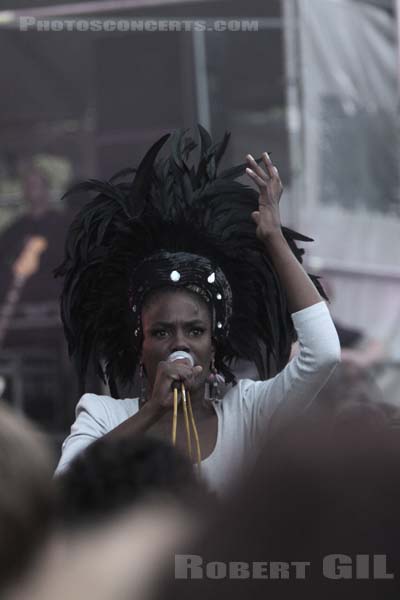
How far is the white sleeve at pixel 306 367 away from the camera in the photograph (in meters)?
2.67

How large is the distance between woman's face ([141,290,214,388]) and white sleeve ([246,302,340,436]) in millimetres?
169

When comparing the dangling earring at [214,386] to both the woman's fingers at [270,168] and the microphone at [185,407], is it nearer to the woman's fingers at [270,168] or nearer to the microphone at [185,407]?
the microphone at [185,407]

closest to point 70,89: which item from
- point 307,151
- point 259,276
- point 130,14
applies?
point 130,14

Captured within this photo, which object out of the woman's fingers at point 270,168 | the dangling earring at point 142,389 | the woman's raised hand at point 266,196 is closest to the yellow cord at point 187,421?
the dangling earring at point 142,389

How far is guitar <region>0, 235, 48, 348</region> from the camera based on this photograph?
5.89 meters

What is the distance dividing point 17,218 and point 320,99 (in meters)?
1.53

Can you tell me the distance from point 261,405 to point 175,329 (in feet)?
0.82

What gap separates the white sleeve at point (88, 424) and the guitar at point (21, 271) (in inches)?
123

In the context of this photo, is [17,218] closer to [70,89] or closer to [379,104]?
[70,89]

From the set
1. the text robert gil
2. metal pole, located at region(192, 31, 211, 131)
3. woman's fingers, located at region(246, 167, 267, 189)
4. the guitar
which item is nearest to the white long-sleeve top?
woman's fingers, located at region(246, 167, 267, 189)

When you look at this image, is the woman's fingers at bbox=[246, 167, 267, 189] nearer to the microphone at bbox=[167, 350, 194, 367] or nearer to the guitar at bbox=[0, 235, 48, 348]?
the microphone at bbox=[167, 350, 194, 367]

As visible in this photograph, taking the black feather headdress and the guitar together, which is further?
the guitar

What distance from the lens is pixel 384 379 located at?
5.85m

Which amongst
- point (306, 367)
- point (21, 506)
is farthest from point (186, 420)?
point (21, 506)
